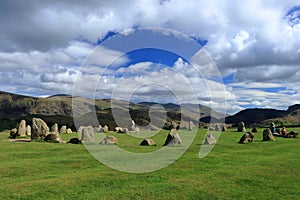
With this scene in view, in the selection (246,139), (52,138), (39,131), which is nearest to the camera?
(246,139)

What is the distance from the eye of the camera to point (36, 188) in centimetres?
1427

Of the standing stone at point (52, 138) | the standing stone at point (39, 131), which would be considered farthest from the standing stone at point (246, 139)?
the standing stone at point (39, 131)

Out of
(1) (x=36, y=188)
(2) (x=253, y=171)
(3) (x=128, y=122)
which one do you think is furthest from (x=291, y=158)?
(3) (x=128, y=122)

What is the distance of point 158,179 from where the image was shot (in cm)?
1636

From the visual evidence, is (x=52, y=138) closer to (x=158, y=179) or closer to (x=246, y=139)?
(x=246, y=139)

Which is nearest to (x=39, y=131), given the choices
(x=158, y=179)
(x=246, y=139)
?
(x=246, y=139)

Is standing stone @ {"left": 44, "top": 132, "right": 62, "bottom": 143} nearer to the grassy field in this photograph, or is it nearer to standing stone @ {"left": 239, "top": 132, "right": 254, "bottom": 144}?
the grassy field

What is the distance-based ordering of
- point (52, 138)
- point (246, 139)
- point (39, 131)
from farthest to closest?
point (39, 131) → point (52, 138) → point (246, 139)

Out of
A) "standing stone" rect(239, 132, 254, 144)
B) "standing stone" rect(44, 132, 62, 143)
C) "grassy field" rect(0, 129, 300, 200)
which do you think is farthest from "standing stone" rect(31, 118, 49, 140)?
"standing stone" rect(239, 132, 254, 144)

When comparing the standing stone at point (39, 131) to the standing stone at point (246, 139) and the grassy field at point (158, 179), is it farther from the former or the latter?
the standing stone at point (246, 139)

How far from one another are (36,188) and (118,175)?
14.7 ft

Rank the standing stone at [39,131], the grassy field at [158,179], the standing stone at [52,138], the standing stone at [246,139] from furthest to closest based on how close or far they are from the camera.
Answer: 1. the standing stone at [39,131]
2. the standing stone at [52,138]
3. the standing stone at [246,139]
4. the grassy field at [158,179]

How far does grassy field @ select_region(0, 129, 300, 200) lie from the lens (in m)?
13.6

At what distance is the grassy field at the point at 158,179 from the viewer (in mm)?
13648
